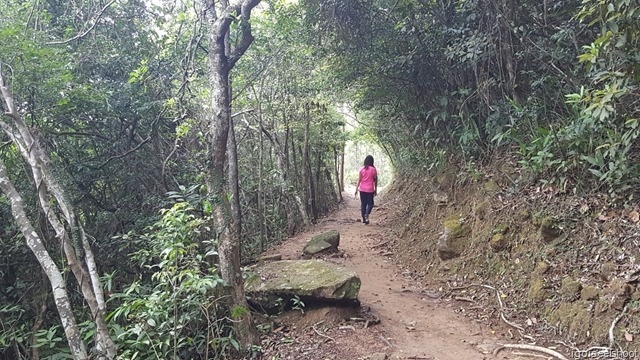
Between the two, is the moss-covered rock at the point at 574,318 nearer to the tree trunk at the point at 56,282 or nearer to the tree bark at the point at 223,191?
the tree bark at the point at 223,191

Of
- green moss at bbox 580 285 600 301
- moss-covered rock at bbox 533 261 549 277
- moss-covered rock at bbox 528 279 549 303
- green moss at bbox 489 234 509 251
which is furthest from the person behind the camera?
green moss at bbox 489 234 509 251

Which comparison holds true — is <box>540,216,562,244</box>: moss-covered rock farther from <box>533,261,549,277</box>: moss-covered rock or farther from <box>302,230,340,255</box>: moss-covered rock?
<box>302,230,340,255</box>: moss-covered rock

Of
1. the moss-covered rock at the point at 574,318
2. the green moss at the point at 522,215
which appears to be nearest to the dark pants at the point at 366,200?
the green moss at the point at 522,215

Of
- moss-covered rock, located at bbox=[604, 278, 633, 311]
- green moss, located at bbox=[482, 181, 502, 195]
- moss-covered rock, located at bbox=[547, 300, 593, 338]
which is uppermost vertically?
green moss, located at bbox=[482, 181, 502, 195]

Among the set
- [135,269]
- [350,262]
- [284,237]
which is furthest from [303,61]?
[135,269]

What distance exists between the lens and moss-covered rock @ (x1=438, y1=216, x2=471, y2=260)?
6.38 m

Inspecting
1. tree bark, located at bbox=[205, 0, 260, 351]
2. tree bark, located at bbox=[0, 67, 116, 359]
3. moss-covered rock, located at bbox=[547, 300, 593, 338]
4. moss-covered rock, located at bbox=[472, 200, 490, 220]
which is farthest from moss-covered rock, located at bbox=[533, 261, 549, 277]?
tree bark, located at bbox=[0, 67, 116, 359]

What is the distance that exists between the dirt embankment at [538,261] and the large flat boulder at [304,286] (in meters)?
1.77

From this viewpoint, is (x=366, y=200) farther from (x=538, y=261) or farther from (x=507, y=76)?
(x=538, y=261)

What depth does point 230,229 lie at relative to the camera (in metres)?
4.41

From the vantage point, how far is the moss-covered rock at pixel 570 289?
4184mm

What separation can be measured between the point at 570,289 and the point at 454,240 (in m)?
2.29

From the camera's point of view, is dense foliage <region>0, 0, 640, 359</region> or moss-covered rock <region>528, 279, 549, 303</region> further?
Result: moss-covered rock <region>528, 279, 549, 303</region>

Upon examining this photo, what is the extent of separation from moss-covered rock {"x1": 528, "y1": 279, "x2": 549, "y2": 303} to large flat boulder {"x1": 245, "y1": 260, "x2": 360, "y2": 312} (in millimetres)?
2188
